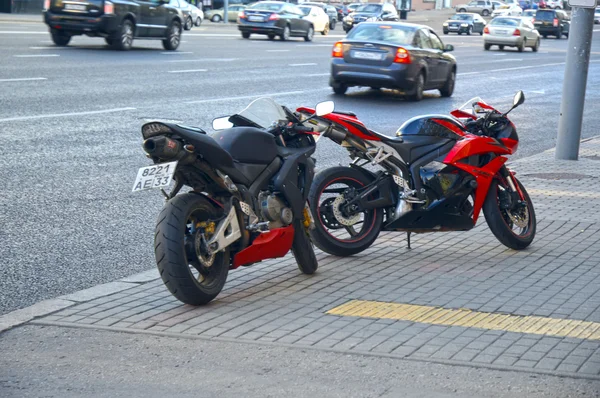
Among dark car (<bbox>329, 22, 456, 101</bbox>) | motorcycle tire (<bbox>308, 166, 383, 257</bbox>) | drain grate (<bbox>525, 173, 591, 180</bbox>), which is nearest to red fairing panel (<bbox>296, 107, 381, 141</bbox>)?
motorcycle tire (<bbox>308, 166, 383, 257</bbox>)

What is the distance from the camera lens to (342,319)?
6.09m

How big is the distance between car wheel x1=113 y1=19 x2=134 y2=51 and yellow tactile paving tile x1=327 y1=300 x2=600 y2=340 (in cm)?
2380

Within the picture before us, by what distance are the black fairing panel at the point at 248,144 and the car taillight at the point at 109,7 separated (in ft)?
72.9

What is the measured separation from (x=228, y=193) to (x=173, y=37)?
84.4 feet

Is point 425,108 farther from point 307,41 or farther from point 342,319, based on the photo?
point 307,41

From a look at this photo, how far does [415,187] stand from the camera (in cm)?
789

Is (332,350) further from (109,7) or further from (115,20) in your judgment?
(115,20)

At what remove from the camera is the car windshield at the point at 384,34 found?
2277 centimetres

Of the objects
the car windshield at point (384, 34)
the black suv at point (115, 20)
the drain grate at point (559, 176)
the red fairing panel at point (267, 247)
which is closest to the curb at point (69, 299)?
the red fairing panel at point (267, 247)

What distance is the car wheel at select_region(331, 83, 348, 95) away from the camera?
73.3 ft

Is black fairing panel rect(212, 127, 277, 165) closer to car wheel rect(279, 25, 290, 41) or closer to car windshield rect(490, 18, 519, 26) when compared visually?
car wheel rect(279, 25, 290, 41)

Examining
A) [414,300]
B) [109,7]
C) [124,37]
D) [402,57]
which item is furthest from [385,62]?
[414,300]

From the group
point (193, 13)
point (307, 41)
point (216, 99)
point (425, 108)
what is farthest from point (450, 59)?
point (193, 13)

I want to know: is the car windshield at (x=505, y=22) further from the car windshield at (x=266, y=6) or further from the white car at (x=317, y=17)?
the car windshield at (x=266, y=6)
